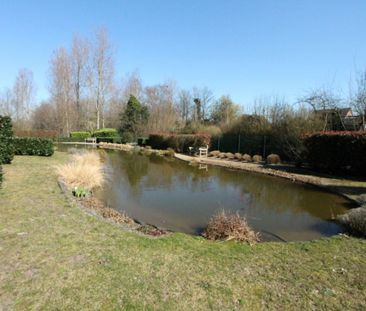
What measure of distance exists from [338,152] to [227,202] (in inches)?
296

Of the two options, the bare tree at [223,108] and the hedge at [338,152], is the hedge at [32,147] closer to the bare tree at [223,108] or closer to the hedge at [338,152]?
the hedge at [338,152]

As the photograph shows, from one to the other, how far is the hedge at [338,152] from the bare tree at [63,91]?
1340 inches

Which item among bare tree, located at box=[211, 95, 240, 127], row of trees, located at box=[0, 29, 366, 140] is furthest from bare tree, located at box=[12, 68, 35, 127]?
bare tree, located at box=[211, 95, 240, 127]

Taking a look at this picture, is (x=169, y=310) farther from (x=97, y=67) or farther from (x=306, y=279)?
(x=97, y=67)

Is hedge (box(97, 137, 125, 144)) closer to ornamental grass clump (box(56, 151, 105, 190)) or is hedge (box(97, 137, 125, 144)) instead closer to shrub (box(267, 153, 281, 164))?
shrub (box(267, 153, 281, 164))

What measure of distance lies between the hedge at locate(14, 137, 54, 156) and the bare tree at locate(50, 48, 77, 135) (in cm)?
2508

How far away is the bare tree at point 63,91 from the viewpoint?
38.3m

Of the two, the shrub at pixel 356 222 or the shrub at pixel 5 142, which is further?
the shrub at pixel 5 142

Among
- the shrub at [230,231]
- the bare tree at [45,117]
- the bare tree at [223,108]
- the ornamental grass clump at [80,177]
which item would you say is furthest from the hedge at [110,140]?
the shrub at [230,231]

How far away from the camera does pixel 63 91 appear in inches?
1528

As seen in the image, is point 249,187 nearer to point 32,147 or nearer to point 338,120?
point 338,120

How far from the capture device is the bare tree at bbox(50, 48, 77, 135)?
38281mm

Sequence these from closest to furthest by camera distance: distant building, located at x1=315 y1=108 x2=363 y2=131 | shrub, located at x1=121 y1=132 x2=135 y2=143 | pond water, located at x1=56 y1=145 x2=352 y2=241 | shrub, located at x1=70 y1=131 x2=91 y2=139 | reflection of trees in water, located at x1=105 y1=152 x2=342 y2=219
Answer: pond water, located at x1=56 y1=145 x2=352 y2=241 < reflection of trees in water, located at x1=105 y1=152 x2=342 y2=219 < distant building, located at x1=315 y1=108 x2=363 y2=131 < shrub, located at x1=121 y1=132 x2=135 y2=143 < shrub, located at x1=70 y1=131 x2=91 y2=139

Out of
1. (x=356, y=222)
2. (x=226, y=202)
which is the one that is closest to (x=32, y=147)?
(x=226, y=202)
